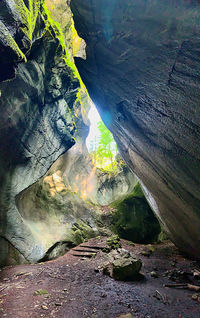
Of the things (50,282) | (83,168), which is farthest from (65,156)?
(50,282)

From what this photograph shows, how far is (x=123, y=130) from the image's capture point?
23.5 feet

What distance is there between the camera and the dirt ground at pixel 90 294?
320cm

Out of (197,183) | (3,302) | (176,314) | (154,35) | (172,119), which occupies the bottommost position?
(176,314)

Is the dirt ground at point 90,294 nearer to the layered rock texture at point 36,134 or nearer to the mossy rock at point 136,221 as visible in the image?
the layered rock texture at point 36,134

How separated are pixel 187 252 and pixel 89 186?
1367cm

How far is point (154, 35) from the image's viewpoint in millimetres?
3324

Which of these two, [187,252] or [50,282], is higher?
[50,282]

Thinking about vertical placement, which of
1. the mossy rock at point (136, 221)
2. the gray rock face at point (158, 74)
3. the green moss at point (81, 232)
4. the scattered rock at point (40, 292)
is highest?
the gray rock face at point (158, 74)

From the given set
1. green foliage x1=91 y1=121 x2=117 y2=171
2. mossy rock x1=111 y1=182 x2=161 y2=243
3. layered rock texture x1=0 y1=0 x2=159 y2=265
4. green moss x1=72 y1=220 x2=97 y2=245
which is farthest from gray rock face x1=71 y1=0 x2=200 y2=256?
green foliage x1=91 y1=121 x2=117 y2=171

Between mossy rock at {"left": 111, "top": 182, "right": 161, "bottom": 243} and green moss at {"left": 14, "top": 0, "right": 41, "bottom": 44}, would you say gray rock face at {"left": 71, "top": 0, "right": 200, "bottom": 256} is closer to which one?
green moss at {"left": 14, "top": 0, "right": 41, "bottom": 44}

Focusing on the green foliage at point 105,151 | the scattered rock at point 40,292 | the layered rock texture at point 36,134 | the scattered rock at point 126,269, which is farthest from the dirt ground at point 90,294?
the green foliage at point 105,151

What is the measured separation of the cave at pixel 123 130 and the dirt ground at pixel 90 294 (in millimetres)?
33

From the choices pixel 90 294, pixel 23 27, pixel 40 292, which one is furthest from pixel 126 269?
pixel 23 27

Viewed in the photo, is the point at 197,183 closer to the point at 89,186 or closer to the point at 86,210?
the point at 86,210
